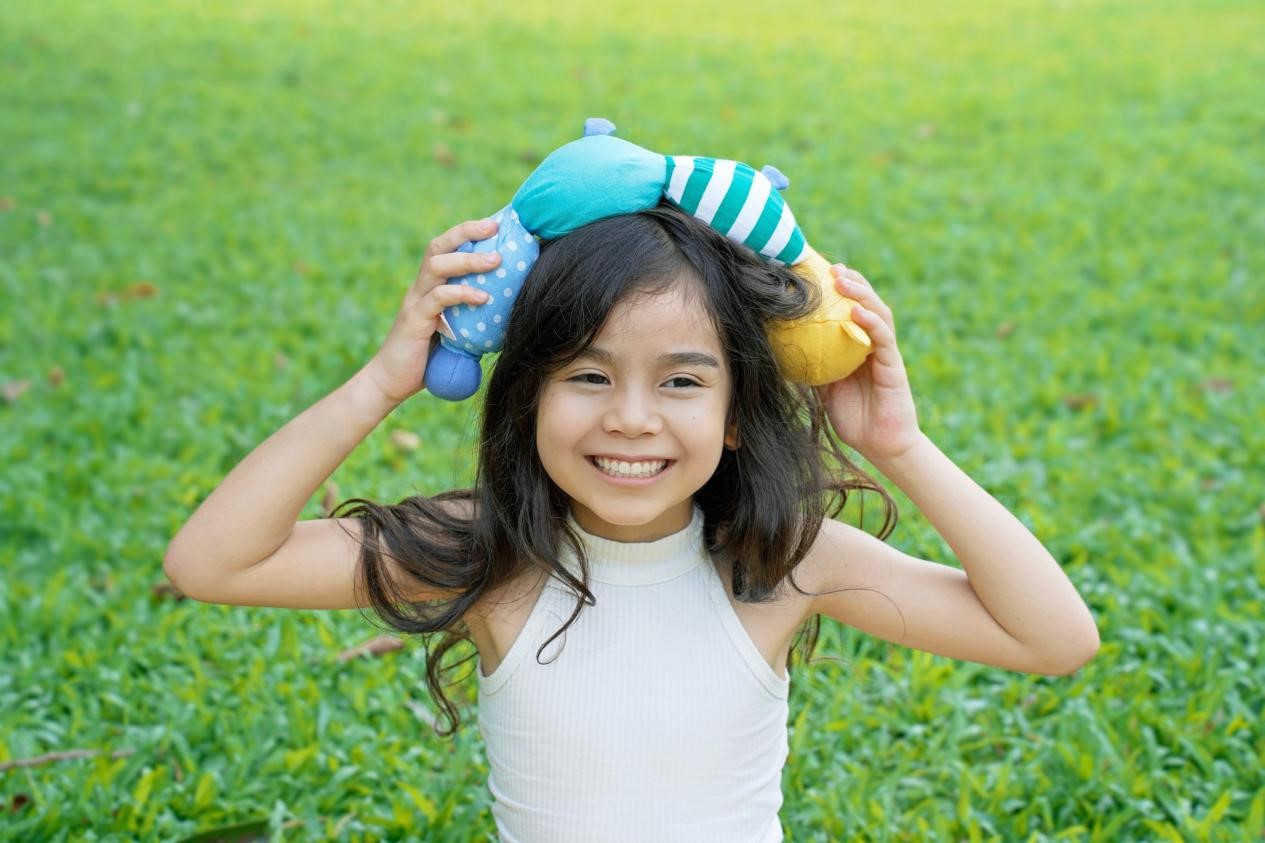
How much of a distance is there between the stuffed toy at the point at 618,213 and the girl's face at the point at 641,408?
0.32ft

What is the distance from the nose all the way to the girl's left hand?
269 mm

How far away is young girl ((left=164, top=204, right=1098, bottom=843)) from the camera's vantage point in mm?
1751

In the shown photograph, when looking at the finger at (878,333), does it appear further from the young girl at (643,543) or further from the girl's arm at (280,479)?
the girl's arm at (280,479)

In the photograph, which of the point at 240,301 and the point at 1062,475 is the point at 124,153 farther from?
the point at 1062,475

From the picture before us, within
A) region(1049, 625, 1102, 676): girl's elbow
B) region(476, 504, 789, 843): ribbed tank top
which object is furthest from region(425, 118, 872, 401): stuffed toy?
region(1049, 625, 1102, 676): girl's elbow

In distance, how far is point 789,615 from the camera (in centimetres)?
197

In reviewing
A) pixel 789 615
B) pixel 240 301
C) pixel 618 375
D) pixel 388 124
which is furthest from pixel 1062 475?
pixel 388 124

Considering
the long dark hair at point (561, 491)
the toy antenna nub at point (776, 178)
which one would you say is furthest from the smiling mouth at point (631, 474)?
the toy antenna nub at point (776, 178)

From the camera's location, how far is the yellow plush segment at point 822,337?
1.76m

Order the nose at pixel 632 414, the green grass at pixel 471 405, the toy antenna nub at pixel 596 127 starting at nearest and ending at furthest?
the nose at pixel 632 414 → the toy antenna nub at pixel 596 127 → the green grass at pixel 471 405

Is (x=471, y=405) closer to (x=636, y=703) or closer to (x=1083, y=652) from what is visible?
(x=636, y=703)

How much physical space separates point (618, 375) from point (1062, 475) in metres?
2.45

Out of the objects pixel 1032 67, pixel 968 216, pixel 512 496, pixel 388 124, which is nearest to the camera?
pixel 512 496

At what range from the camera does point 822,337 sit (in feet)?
5.80
